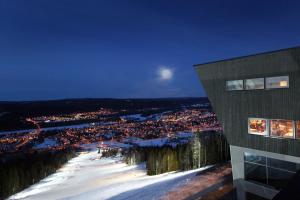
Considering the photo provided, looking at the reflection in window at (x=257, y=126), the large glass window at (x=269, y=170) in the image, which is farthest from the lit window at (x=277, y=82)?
the large glass window at (x=269, y=170)

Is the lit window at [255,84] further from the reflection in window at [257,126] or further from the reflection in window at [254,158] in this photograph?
the reflection in window at [254,158]

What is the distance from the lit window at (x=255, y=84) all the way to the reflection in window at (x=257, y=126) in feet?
8.81

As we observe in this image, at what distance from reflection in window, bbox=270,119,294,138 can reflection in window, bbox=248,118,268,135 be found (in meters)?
0.63

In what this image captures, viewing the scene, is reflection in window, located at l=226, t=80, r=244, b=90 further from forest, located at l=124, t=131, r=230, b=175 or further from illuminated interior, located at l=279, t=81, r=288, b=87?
forest, located at l=124, t=131, r=230, b=175

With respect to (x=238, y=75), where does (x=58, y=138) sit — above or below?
below

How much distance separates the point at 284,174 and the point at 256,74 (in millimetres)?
8273

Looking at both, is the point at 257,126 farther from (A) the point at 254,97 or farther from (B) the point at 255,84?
(B) the point at 255,84

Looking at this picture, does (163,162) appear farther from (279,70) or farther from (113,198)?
(279,70)

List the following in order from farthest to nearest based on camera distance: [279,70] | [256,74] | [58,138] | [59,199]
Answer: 1. [58,138]
2. [59,199]
3. [256,74]
4. [279,70]

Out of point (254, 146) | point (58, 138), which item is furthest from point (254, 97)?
point (58, 138)

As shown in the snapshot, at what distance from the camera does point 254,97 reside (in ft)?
69.2

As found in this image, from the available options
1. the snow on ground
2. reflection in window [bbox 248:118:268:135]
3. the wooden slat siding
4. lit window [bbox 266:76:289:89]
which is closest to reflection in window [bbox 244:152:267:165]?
the wooden slat siding

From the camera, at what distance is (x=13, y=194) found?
65125 mm

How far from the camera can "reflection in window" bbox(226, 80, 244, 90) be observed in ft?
72.5
